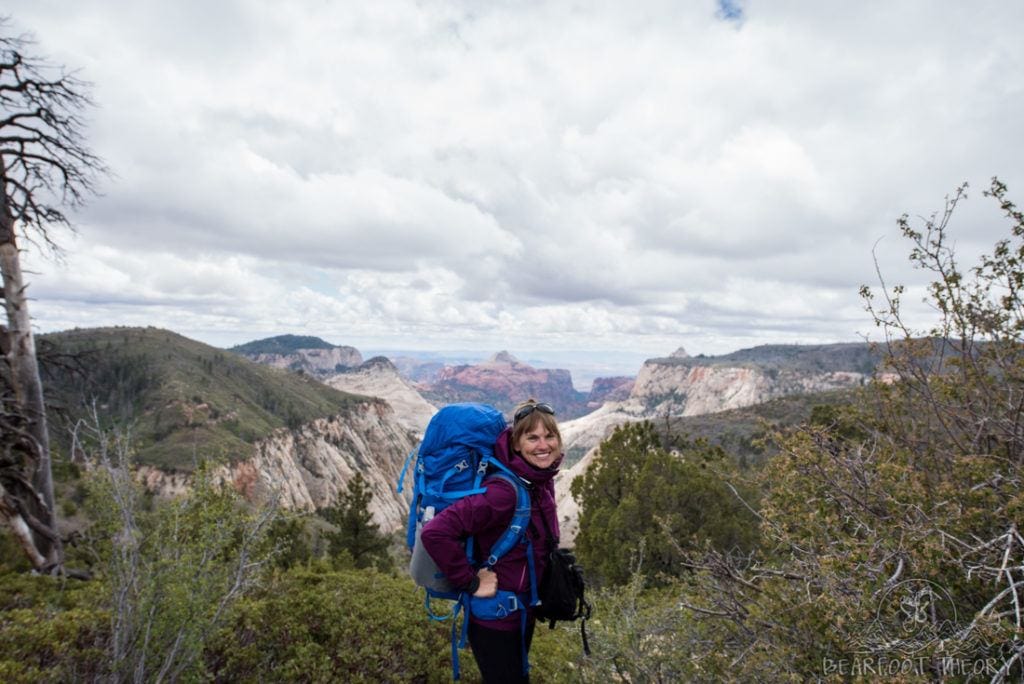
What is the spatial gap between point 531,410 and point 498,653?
1677mm

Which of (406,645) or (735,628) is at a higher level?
(735,628)

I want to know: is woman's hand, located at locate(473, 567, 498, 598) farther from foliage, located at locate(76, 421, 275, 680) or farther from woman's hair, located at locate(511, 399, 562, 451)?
foliage, located at locate(76, 421, 275, 680)

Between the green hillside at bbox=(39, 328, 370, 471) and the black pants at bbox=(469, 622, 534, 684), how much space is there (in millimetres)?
53769

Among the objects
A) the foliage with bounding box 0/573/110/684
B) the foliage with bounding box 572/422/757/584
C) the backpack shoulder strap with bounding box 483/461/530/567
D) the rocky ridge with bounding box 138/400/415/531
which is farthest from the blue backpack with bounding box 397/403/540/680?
the rocky ridge with bounding box 138/400/415/531

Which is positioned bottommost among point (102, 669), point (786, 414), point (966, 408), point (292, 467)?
point (292, 467)

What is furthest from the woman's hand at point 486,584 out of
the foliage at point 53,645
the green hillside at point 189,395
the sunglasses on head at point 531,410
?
the green hillside at point 189,395

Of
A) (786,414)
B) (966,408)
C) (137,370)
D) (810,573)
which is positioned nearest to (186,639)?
(810,573)

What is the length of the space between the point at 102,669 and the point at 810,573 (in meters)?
6.18

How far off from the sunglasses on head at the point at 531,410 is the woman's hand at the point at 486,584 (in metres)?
1.02

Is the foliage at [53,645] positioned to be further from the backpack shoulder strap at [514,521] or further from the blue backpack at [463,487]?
the backpack shoulder strap at [514,521]

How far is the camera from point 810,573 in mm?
4070

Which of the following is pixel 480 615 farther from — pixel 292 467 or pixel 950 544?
pixel 292 467

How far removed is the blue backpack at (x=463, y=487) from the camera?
3.13 metres

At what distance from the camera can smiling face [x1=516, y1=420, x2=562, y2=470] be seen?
10.5 ft
